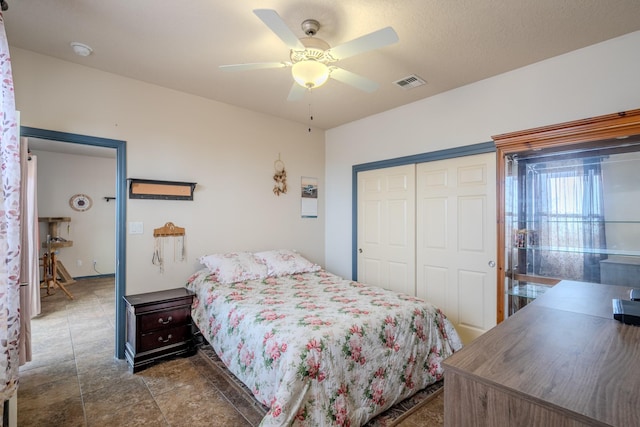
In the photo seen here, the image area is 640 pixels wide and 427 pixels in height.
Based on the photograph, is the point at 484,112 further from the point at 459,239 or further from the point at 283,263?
the point at 283,263

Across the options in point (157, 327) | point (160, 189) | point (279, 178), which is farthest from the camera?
point (279, 178)

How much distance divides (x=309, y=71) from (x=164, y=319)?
2.47 meters

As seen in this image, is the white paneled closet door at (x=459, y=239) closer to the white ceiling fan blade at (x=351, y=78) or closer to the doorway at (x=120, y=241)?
the white ceiling fan blade at (x=351, y=78)

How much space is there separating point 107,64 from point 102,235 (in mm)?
4308

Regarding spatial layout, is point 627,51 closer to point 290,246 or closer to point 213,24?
point 213,24

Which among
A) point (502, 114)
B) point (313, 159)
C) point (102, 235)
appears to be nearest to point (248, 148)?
point (313, 159)

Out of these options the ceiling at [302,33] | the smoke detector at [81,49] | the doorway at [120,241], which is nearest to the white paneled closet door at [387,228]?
the ceiling at [302,33]

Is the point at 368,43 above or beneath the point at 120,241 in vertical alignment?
above

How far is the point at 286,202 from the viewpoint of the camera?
4.13 metres

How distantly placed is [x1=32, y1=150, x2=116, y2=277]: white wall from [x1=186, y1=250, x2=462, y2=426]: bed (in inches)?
162

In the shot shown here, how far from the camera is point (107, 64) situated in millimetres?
2682

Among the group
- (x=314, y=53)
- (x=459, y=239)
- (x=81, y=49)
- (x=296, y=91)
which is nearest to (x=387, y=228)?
(x=459, y=239)

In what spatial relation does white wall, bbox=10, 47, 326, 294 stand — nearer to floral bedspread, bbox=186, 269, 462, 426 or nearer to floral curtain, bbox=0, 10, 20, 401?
floral bedspread, bbox=186, 269, 462, 426

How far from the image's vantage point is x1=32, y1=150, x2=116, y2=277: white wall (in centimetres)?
532
